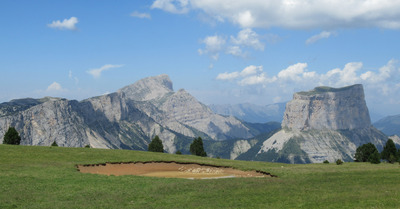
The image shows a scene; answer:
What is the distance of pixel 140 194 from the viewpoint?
1496 inches

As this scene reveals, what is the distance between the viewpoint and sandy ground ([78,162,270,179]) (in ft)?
206

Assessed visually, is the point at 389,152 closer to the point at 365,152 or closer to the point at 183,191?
the point at 365,152

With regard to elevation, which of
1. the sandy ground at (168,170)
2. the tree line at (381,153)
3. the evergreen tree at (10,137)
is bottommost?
the sandy ground at (168,170)

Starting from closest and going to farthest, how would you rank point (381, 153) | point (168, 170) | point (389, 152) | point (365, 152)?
1. point (168, 170)
2. point (389, 152)
3. point (381, 153)
4. point (365, 152)

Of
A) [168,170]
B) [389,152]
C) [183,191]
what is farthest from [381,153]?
[183,191]

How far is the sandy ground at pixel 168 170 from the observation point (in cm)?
6284

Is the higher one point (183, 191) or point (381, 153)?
point (381, 153)

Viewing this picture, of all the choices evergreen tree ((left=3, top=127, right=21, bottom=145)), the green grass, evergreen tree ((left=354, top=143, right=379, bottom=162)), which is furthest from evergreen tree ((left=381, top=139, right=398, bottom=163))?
evergreen tree ((left=3, top=127, right=21, bottom=145))

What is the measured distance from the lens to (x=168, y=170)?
A: 71.2 metres

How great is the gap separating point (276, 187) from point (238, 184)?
524 centimetres

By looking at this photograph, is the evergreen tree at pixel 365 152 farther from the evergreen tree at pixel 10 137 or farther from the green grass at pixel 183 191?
the evergreen tree at pixel 10 137

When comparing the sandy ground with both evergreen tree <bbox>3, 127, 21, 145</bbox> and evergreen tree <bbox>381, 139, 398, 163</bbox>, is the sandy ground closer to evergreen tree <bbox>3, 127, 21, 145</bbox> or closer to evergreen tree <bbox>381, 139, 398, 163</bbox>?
evergreen tree <bbox>3, 127, 21, 145</bbox>

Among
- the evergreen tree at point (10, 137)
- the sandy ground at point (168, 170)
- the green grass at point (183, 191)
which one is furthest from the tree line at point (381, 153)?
the evergreen tree at point (10, 137)

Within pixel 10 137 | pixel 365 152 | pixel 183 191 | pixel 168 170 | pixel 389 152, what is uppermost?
pixel 10 137
